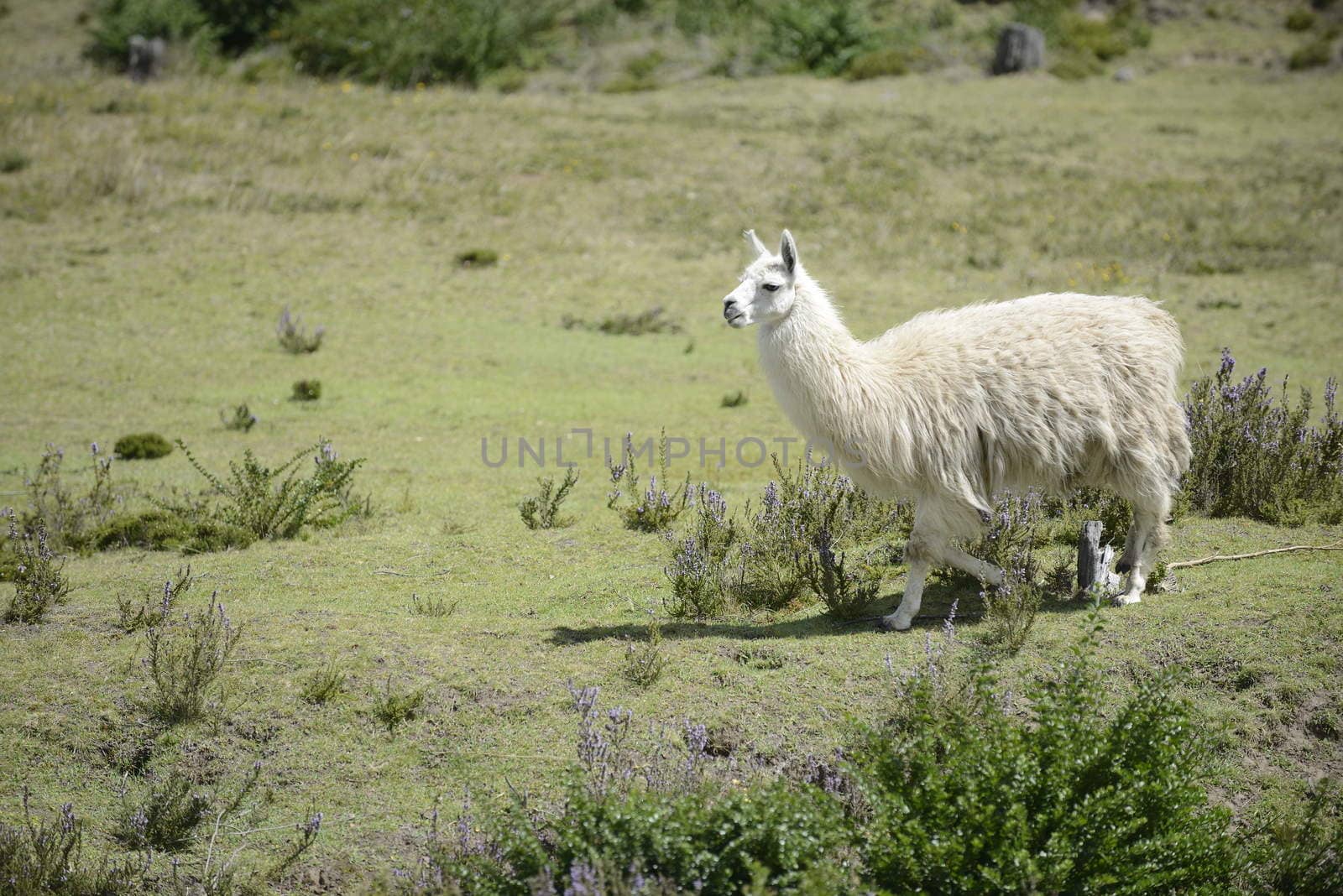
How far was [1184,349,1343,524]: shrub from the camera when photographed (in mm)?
8234

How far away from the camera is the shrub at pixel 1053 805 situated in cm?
462

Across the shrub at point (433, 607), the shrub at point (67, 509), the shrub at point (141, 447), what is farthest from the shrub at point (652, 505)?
the shrub at point (141, 447)

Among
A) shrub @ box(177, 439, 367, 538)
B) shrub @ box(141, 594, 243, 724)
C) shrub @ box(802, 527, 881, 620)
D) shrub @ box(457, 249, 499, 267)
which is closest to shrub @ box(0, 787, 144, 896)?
shrub @ box(141, 594, 243, 724)

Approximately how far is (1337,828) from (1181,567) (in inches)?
101

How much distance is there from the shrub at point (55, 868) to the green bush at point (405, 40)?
26.4m

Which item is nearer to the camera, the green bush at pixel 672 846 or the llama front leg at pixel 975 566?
the green bush at pixel 672 846

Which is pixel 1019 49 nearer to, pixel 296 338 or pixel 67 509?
pixel 296 338

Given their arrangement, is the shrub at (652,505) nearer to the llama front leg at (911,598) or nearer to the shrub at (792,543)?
the shrub at (792,543)

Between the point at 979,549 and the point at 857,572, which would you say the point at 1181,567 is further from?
Result: the point at 857,572

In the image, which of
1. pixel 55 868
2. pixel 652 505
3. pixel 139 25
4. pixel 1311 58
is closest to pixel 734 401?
pixel 652 505

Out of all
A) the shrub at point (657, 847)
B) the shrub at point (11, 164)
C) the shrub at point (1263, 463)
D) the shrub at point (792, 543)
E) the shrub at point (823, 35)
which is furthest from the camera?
the shrub at point (823, 35)

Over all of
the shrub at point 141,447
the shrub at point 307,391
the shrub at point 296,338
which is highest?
the shrub at point 296,338

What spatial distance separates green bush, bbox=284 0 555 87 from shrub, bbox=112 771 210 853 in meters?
26.2

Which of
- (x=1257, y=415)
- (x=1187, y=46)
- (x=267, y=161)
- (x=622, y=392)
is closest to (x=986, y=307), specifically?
(x=1257, y=415)
